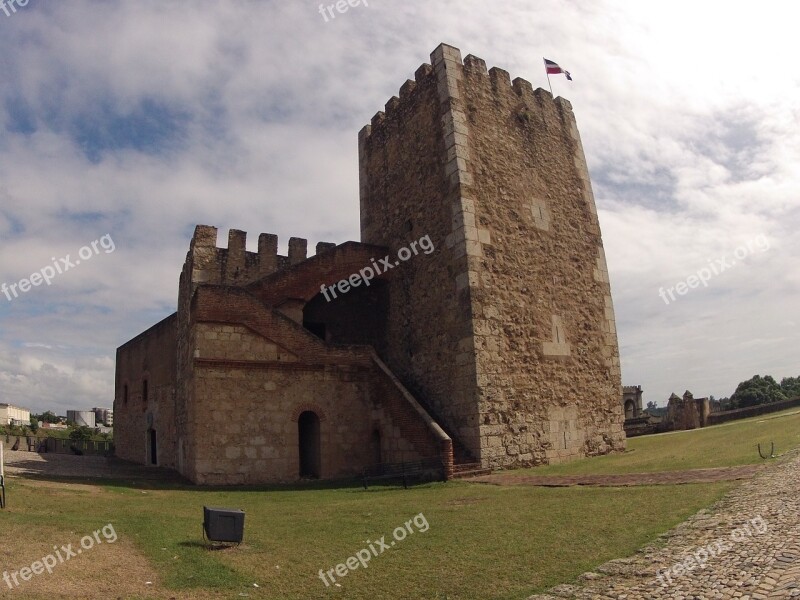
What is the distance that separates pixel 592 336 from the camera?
18.7 meters

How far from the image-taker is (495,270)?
53.9 feet

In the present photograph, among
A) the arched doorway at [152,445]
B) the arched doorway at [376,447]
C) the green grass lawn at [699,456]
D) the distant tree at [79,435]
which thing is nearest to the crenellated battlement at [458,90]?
the arched doorway at [376,447]

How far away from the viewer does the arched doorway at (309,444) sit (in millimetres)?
16587

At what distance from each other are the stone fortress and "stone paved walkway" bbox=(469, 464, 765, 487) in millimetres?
1636

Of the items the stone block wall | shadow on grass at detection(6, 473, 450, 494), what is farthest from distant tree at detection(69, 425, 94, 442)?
shadow on grass at detection(6, 473, 450, 494)

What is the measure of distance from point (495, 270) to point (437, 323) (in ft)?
6.84

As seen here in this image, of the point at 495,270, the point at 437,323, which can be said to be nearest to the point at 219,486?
the point at 437,323

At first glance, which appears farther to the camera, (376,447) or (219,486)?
(376,447)

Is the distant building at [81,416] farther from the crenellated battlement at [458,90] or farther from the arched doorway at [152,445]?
the crenellated battlement at [458,90]

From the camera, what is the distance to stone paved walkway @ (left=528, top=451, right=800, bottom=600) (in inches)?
195

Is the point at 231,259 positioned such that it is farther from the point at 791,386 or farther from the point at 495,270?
the point at 791,386

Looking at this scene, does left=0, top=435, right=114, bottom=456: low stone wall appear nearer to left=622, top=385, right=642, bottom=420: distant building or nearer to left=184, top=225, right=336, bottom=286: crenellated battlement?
left=184, top=225, right=336, bottom=286: crenellated battlement

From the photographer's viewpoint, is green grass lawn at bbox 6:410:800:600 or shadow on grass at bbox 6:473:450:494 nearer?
green grass lawn at bbox 6:410:800:600

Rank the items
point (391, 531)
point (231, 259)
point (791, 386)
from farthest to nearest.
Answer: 1. point (791, 386)
2. point (231, 259)
3. point (391, 531)
